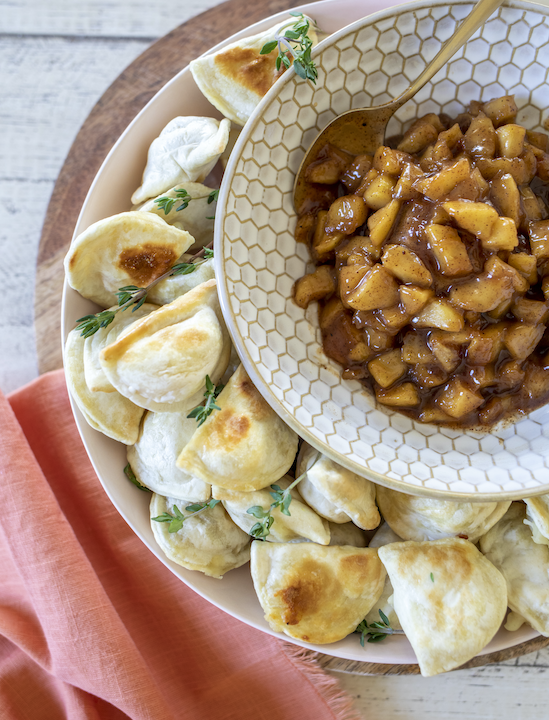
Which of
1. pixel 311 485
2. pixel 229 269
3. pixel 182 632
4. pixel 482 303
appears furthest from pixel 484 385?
pixel 182 632

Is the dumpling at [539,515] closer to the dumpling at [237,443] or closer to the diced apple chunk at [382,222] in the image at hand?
the dumpling at [237,443]

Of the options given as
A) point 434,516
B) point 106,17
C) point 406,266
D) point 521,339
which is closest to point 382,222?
point 406,266

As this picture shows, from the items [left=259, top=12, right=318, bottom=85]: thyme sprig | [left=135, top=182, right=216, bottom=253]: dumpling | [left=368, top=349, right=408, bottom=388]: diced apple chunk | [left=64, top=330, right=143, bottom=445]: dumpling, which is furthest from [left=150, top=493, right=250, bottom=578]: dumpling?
[left=259, top=12, right=318, bottom=85]: thyme sprig

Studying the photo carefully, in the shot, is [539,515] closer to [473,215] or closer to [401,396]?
[401,396]

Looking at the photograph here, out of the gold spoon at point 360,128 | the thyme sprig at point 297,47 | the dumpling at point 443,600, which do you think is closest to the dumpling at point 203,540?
the dumpling at point 443,600

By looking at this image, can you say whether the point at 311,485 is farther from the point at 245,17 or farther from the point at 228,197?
the point at 245,17
